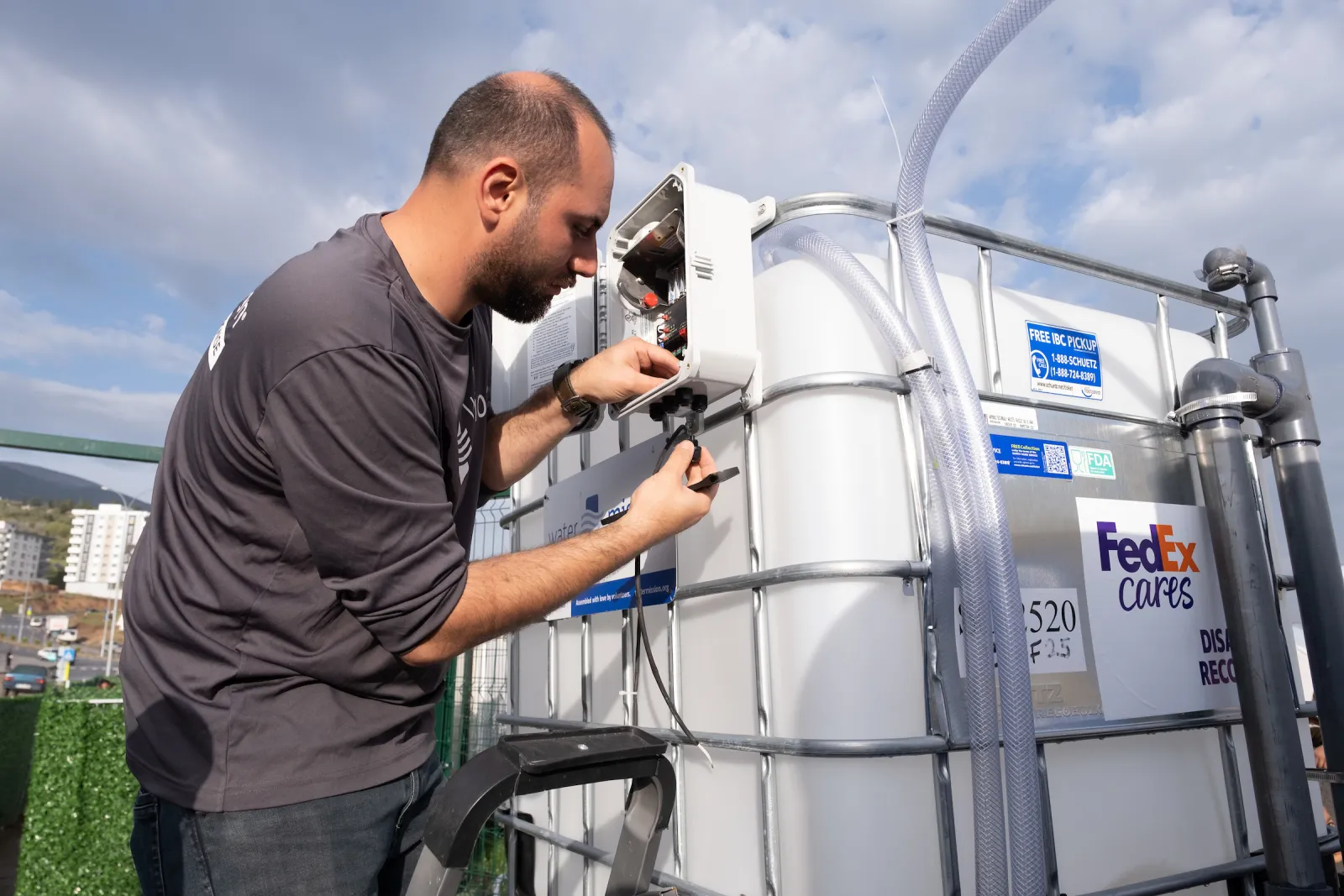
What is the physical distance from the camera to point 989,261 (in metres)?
2.13

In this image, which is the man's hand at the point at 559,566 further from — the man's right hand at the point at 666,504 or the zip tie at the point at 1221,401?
the zip tie at the point at 1221,401

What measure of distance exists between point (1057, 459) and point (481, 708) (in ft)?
10.0

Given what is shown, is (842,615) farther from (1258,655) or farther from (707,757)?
(1258,655)

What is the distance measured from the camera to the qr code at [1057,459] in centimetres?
199

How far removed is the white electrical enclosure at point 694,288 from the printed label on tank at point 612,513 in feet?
0.59

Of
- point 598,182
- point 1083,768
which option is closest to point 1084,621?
point 1083,768

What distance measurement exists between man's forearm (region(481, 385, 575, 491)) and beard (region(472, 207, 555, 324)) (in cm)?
39

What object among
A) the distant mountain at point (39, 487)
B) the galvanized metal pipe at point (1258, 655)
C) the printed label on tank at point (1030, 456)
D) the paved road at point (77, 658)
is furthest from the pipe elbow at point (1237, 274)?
the paved road at point (77, 658)

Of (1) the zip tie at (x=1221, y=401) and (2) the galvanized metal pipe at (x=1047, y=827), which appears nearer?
(2) the galvanized metal pipe at (x=1047, y=827)

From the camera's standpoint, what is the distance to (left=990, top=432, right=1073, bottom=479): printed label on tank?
192cm

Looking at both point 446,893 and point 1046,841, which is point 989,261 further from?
point 446,893

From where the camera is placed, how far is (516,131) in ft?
5.16

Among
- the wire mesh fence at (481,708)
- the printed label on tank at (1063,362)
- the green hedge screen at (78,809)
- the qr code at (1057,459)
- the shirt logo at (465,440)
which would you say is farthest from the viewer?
the green hedge screen at (78,809)

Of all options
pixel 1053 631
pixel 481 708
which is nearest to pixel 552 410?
pixel 1053 631
